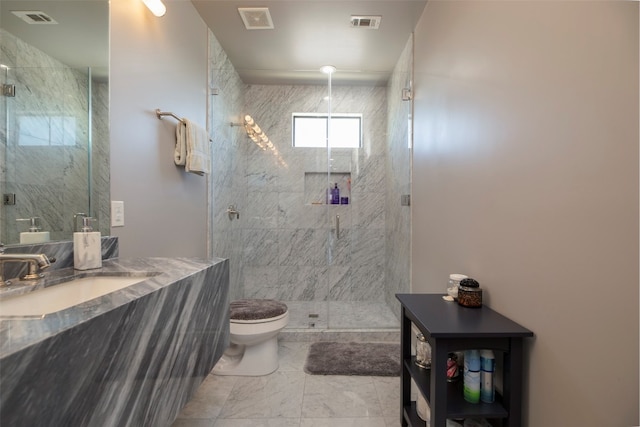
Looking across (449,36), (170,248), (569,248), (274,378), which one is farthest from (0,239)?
(449,36)

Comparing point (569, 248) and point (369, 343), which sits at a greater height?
point (569, 248)

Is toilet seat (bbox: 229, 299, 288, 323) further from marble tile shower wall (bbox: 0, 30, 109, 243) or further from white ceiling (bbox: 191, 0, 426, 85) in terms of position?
white ceiling (bbox: 191, 0, 426, 85)

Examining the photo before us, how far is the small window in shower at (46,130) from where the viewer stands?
3.36 feet

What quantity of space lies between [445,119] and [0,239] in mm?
2032

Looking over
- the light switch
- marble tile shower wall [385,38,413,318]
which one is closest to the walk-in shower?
marble tile shower wall [385,38,413,318]

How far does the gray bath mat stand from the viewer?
2037mm

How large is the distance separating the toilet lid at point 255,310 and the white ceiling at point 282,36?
5.00 ft

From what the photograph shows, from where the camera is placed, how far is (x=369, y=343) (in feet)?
8.21

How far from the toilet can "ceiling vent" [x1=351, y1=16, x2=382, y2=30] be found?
219cm

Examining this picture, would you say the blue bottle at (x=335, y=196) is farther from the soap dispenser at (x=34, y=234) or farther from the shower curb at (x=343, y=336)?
the soap dispenser at (x=34, y=234)

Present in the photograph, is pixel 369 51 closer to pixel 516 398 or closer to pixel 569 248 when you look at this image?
pixel 569 248

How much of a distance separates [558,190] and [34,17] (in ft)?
5.95

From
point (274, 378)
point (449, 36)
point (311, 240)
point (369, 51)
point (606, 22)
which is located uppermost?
point (369, 51)

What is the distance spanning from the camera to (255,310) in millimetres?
2061
